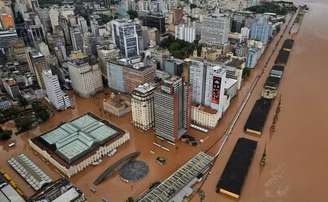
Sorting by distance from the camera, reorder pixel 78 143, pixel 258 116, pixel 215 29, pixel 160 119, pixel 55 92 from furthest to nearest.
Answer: pixel 215 29 < pixel 55 92 < pixel 258 116 < pixel 160 119 < pixel 78 143

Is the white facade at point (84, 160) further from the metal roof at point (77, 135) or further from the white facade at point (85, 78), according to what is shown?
the white facade at point (85, 78)

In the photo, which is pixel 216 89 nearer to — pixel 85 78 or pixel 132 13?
pixel 85 78

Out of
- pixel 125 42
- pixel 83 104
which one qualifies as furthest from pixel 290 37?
pixel 83 104

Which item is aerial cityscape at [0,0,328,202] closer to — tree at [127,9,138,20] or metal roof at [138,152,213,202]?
metal roof at [138,152,213,202]

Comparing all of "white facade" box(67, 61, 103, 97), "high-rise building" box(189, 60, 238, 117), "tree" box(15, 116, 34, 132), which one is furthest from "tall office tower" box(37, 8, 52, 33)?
"high-rise building" box(189, 60, 238, 117)

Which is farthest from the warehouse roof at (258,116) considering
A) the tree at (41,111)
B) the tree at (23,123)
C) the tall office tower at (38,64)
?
the tall office tower at (38,64)

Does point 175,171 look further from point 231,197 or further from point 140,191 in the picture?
point 231,197

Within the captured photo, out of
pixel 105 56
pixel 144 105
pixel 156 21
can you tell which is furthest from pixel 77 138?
pixel 156 21
